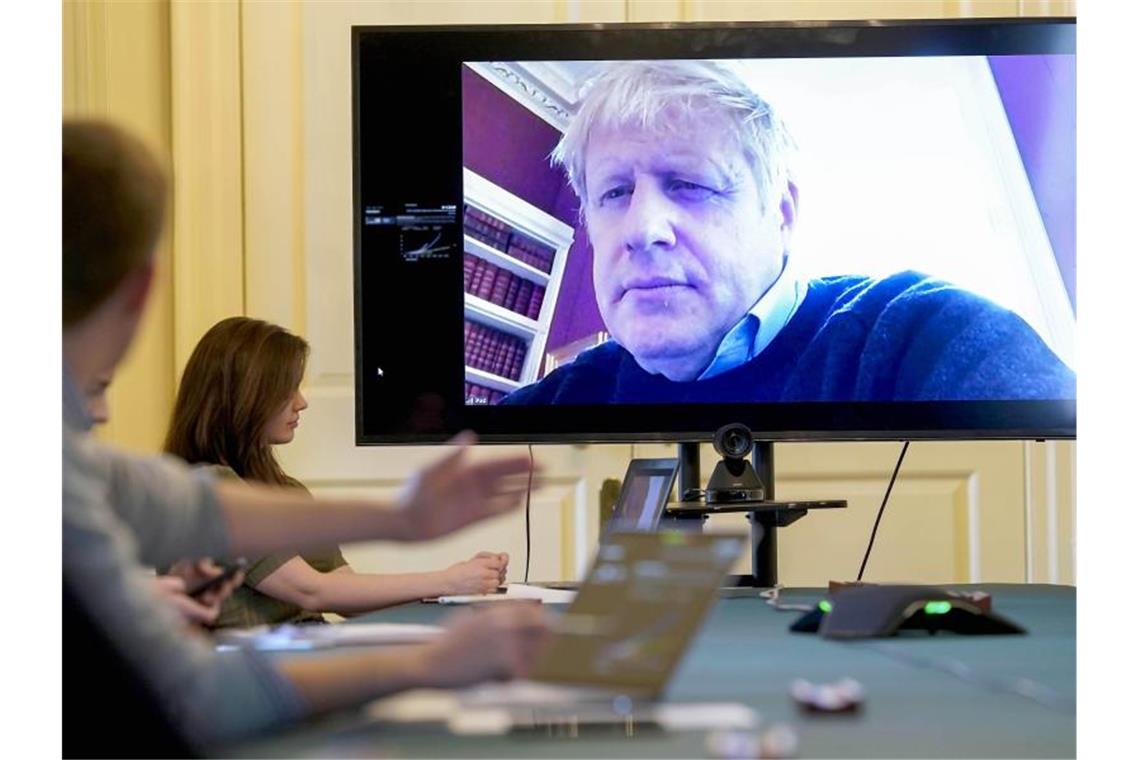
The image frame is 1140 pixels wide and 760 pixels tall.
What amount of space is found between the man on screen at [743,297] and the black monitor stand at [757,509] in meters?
0.13

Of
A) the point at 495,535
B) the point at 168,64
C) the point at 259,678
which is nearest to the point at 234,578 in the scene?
the point at 259,678

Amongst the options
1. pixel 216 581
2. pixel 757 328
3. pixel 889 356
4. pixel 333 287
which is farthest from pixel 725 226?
pixel 216 581

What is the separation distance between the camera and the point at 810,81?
126 inches

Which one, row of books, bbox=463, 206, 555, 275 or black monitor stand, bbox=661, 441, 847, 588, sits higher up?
row of books, bbox=463, 206, 555, 275

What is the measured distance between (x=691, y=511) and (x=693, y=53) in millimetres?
927

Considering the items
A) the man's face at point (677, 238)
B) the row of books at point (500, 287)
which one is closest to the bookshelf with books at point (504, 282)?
the row of books at point (500, 287)

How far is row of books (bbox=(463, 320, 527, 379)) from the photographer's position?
10.6ft

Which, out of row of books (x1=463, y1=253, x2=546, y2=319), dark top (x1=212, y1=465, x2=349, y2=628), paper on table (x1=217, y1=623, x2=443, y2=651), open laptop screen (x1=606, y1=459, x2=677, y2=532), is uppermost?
row of books (x1=463, y1=253, x2=546, y2=319)

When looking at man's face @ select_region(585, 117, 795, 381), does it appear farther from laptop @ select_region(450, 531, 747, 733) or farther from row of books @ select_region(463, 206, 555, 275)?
laptop @ select_region(450, 531, 747, 733)

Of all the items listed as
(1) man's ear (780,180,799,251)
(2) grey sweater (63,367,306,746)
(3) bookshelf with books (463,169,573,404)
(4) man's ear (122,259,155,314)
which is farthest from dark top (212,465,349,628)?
(4) man's ear (122,259,155,314)

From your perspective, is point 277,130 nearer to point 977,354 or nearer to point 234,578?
point 977,354

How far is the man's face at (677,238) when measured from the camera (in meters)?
3.14
